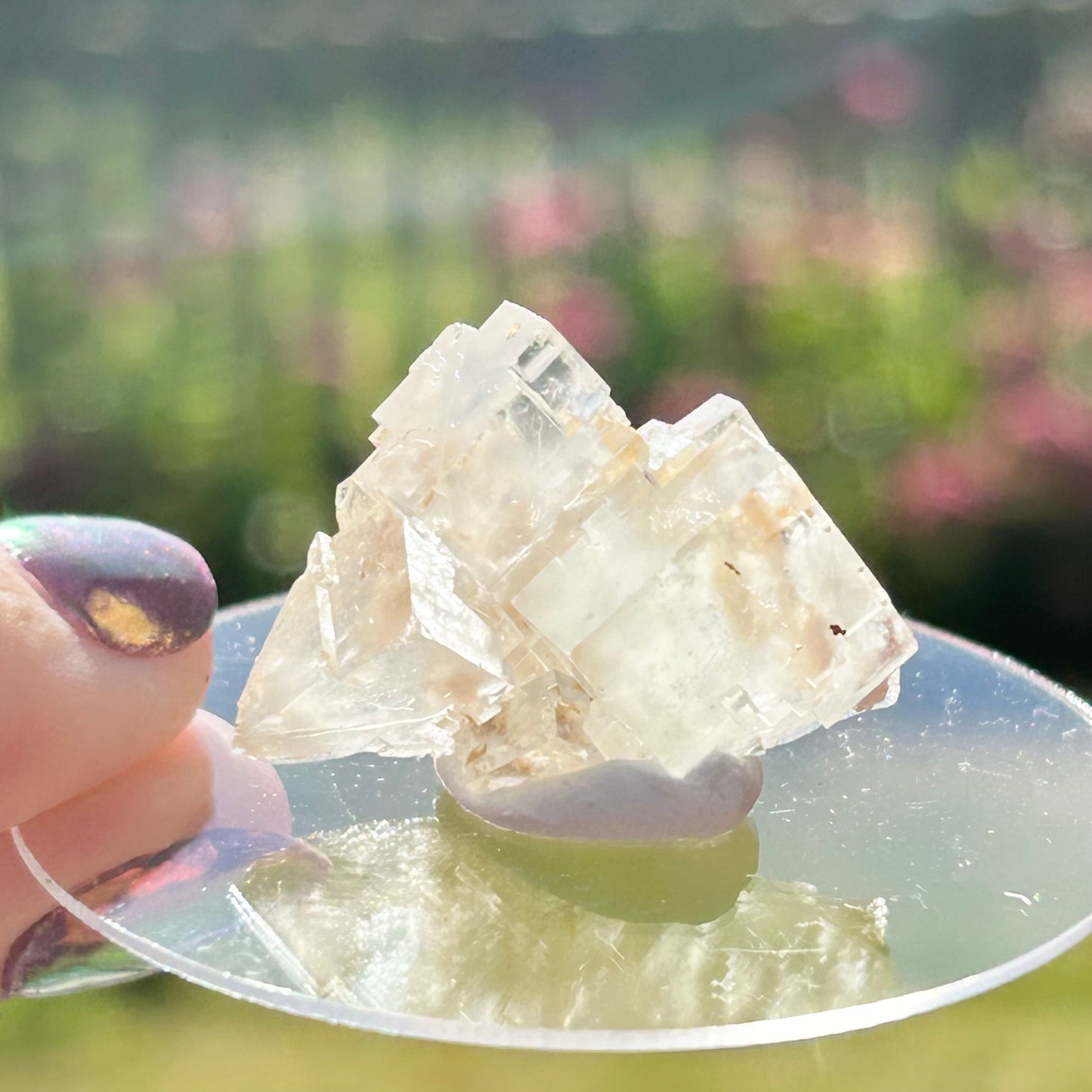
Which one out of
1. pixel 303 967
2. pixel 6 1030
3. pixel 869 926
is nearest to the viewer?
pixel 303 967

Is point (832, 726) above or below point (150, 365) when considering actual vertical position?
below

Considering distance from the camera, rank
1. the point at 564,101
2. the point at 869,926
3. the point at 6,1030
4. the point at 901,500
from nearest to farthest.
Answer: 1. the point at 869,926
2. the point at 6,1030
3. the point at 901,500
4. the point at 564,101

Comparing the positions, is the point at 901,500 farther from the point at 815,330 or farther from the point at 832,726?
the point at 832,726

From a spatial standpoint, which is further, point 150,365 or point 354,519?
point 150,365

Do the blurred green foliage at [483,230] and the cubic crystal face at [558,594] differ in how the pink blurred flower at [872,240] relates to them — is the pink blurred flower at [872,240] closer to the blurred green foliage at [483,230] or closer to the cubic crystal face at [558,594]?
the blurred green foliage at [483,230]

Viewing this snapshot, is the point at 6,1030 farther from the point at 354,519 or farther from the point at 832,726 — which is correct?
the point at 832,726

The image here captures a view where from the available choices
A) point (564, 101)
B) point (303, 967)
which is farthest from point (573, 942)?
point (564, 101)

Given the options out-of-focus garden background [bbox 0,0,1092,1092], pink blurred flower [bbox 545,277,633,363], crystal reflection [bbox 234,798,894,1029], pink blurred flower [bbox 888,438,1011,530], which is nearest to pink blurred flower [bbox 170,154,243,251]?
out-of-focus garden background [bbox 0,0,1092,1092]

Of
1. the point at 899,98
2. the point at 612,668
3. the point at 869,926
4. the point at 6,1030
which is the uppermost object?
the point at 899,98

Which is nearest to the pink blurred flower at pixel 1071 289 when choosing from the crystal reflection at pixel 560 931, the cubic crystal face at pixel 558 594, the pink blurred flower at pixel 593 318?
the pink blurred flower at pixel 593 318
